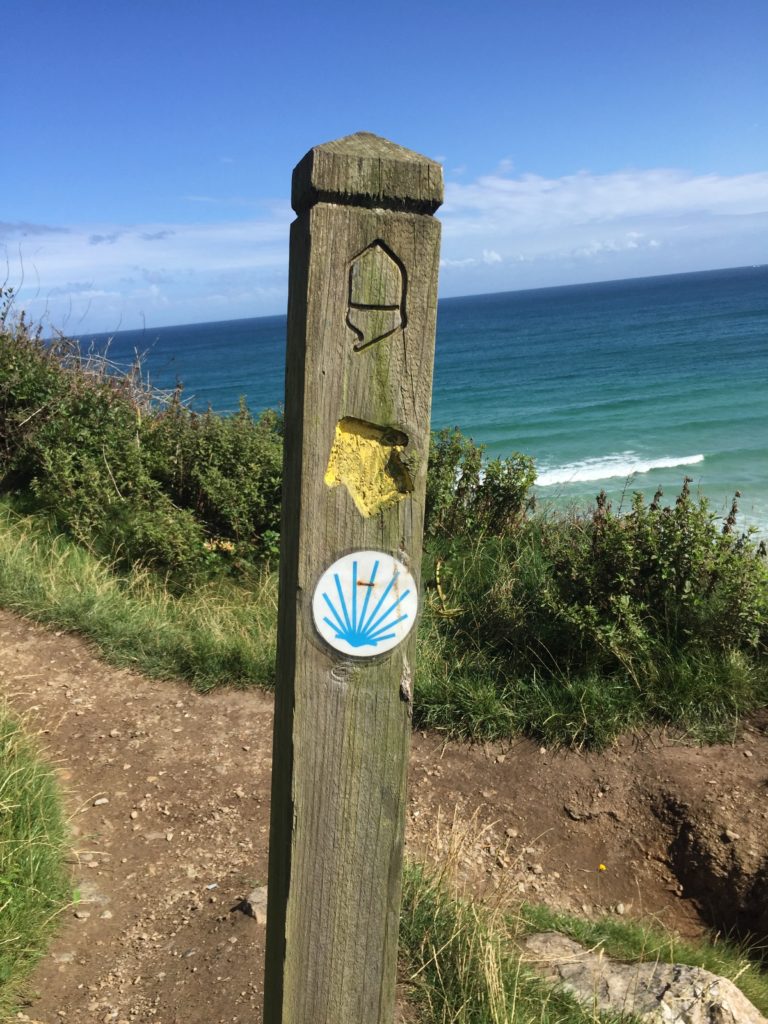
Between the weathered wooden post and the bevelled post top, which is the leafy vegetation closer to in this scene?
the weathered wooden post

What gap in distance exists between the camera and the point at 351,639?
138cm

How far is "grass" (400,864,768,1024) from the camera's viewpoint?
7.62 ft

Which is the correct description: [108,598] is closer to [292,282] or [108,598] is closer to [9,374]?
[9,374]

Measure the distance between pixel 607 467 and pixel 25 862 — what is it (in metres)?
17.0

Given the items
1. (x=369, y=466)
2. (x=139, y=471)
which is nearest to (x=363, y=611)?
(x=369, y=466)

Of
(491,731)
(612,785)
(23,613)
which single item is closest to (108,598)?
(23,613)

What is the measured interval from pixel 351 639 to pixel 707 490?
15.5 m

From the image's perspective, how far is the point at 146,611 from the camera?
205 inches

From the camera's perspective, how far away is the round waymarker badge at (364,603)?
1356mm

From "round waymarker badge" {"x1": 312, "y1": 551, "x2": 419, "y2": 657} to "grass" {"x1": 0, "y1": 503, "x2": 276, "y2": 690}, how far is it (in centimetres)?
349

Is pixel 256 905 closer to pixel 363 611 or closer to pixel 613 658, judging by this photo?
pixel 363 611

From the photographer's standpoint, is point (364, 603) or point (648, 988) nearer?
point (364, 603)

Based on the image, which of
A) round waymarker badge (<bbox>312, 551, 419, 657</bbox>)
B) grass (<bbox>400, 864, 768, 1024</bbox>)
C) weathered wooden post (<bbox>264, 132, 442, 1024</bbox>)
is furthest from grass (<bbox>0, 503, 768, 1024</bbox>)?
round waymarker badge (<bbox>312, 551, 419, 657</bbox>)

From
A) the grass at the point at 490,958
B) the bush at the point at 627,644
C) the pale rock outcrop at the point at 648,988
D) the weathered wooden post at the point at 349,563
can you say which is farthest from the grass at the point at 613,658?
the weathered wooden post at the point at 349,563
